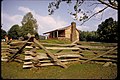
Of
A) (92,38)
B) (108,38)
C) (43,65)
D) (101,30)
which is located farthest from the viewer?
(92,38)

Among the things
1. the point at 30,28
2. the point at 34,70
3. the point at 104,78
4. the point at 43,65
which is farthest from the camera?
the point at 30,28

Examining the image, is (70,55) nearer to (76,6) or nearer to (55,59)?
(55,59)

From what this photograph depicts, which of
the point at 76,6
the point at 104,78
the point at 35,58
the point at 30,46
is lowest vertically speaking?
the point at 104,78

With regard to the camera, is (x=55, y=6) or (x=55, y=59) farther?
(x=55, y=6)

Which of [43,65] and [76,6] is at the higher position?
[76,6]

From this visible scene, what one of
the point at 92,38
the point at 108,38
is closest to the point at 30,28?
the point at 92,38

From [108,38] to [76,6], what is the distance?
29.3 meters

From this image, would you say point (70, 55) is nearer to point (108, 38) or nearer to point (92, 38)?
point (108, 38)

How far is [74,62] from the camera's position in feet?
38.1

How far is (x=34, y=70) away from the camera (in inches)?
369

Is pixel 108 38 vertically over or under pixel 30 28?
under

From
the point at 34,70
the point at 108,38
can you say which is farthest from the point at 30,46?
the point at 108,38

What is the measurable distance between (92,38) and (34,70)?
4394 cm

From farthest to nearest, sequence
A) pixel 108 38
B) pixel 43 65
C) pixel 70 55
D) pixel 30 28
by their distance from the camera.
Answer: pixel 30 28 → pixel 108 38 → pixel 70 55 → pixel 43 65
